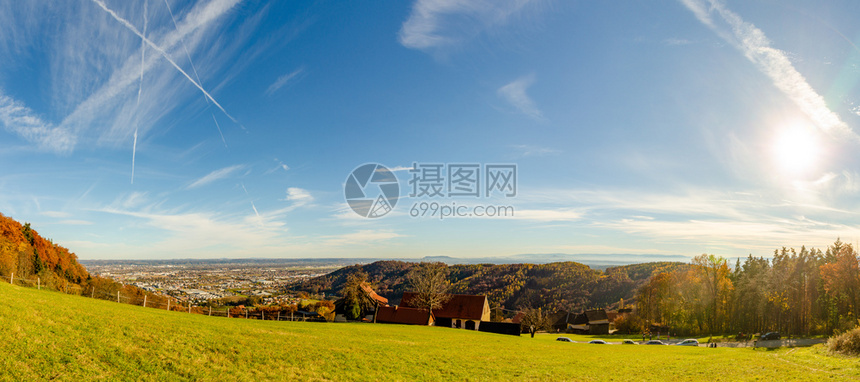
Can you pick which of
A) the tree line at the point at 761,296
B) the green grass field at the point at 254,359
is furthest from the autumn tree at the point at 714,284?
the green grass field at the point at 254,359

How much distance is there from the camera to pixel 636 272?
15800 centimetres

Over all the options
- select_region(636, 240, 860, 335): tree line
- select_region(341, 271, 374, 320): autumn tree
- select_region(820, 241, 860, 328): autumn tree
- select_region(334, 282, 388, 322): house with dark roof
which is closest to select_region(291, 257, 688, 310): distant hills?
select_region(636, 240, 860, 335): tree line

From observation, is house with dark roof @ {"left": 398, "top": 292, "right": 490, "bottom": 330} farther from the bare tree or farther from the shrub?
the shrub

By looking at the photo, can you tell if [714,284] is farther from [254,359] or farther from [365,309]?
[254,359]

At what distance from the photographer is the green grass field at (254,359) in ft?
35.4

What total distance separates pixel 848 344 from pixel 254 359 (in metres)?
38.1

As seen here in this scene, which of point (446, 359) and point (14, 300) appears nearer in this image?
point (14, 300)

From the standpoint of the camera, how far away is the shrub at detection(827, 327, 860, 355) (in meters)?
24.7

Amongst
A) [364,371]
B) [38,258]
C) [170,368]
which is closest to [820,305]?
[364,371]

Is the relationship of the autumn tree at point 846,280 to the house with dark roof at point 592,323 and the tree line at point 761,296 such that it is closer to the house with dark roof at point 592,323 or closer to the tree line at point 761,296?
the tree line at point 761,296

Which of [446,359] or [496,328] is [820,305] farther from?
[446,359]

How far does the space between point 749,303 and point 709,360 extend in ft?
180

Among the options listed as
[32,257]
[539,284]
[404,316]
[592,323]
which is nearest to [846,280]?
[592,323]

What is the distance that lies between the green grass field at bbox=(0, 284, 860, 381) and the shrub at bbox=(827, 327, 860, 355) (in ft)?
3.77
